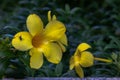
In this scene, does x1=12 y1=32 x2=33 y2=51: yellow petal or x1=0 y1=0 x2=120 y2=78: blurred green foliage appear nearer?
x1=12 y1=32 x2=33 y2=51: yellow petal

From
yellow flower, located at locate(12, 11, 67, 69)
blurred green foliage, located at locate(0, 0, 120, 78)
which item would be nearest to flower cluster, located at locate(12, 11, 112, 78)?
yellow flower, located at locate(12, 11, 67, 69)

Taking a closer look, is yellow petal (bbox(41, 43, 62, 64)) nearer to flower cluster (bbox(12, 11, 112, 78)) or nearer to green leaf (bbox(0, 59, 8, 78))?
flower cluster (bbox(12, 11, 112, 78))

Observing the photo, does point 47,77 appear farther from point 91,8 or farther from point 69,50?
point 91,8

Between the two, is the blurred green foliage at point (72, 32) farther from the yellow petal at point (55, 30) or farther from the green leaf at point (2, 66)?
the yellow petal at point (55, 30)

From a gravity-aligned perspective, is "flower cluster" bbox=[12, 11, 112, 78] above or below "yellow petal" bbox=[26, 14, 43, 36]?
below

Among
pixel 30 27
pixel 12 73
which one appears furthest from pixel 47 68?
pixel 30 27

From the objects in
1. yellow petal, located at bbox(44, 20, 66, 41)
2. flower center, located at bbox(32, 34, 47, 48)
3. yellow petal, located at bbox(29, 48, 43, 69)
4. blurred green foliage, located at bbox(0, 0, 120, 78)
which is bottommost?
blurred green foliage, located at bbox(0, 0, 120, 78)

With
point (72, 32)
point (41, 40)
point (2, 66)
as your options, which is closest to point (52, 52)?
point (41, 40)
